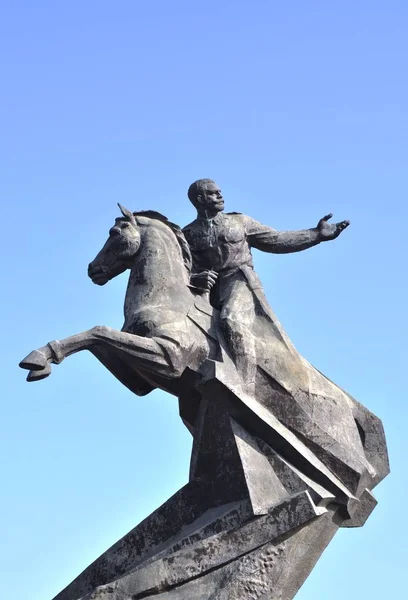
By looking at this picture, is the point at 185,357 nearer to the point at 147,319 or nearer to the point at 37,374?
the point at 147,319

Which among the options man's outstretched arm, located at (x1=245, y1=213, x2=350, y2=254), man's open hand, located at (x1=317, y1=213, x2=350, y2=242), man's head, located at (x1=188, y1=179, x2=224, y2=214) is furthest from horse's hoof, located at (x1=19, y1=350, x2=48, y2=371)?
man's open hand, located at (x1=317, y1=213, x2=350, y2=242)

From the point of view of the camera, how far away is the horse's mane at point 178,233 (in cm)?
1312

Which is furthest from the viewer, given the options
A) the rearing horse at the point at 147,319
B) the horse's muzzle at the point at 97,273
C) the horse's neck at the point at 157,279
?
the horse's muzzle at the point at 97,273

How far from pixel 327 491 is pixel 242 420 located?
978 mm

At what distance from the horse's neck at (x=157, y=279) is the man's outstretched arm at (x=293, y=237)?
94 cm

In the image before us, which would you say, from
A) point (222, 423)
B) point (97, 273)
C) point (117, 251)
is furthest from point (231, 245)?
point (222, 423)

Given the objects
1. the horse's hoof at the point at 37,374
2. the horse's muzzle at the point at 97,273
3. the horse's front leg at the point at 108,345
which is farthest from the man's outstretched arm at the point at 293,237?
the horse's hoof at the point at 37,374

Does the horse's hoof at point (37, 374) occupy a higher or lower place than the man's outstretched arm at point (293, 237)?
lower

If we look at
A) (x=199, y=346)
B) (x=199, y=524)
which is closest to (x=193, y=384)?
(x=199, y=346)

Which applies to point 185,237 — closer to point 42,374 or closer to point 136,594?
point 42,374

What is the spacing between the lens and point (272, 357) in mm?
12641

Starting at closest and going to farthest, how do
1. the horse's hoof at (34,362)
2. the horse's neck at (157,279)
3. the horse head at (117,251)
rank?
the horse's hoof at (34,362) → the horse's neck at (157,279) → the horse head at (117,251)

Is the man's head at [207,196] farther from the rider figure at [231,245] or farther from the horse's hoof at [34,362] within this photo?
the horse's hoof at [34,362]

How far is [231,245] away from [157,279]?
93cm
